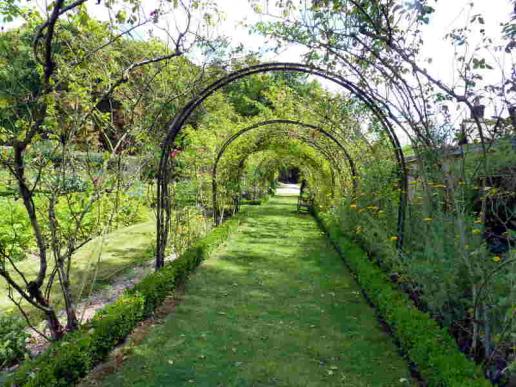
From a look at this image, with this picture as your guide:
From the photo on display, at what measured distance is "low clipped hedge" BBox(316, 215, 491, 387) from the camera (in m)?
2.87

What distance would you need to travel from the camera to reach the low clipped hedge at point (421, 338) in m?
2.87

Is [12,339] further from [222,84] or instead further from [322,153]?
[322,153]

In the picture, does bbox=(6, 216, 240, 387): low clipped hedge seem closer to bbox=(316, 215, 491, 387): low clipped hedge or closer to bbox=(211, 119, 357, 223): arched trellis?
bbox=(316, 215, 491, 387): low clipped hedge

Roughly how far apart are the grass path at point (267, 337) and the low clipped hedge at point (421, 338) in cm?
21

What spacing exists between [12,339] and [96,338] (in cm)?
80

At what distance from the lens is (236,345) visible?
4.14m

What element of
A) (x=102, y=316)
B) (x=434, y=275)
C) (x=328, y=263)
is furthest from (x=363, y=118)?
(x=102, y=316)

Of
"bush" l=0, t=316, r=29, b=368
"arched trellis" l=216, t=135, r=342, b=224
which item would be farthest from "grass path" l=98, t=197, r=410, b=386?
"arched trellis" l=216, t=135, r=342, b=224

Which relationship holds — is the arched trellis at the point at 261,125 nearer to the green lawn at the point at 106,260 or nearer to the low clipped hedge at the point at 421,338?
the green lawn at the point at 106,260

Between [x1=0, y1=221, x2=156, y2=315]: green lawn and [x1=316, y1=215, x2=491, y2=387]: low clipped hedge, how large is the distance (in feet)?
11.3

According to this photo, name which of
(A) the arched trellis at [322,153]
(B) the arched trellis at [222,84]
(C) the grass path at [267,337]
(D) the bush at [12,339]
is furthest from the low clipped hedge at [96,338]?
(A) the arched trellis at [322,153]

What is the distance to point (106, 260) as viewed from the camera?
7773 millimetres

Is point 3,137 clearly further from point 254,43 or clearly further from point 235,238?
point 235,238

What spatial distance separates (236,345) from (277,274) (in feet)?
9.92
